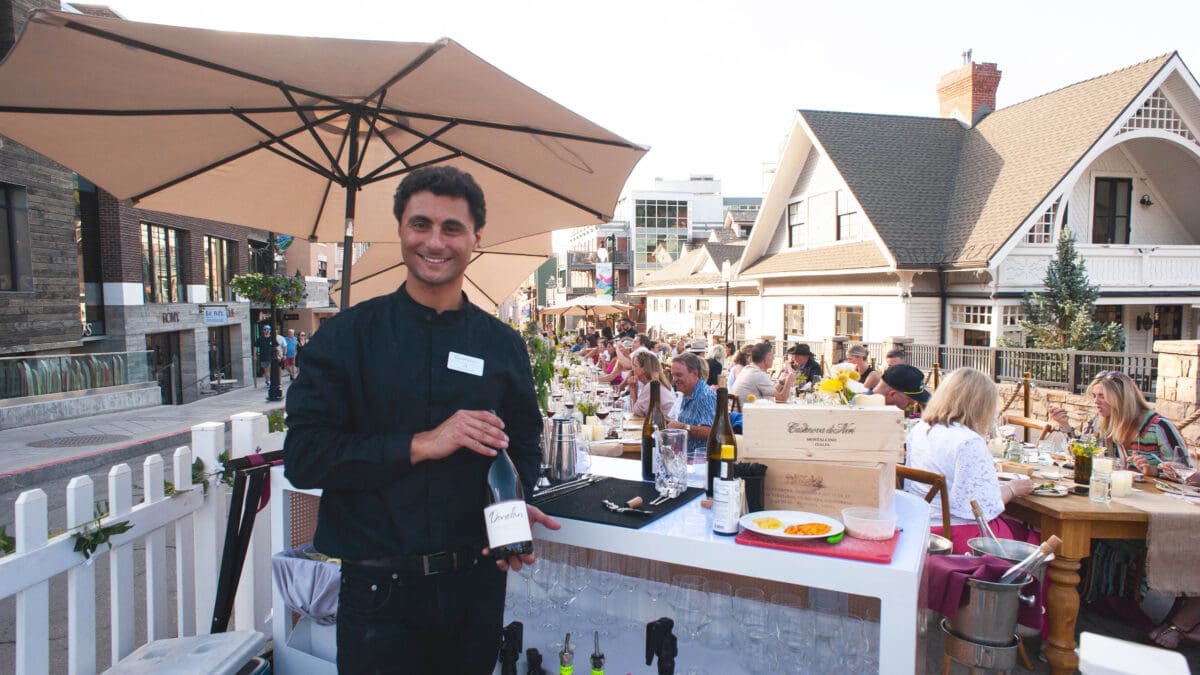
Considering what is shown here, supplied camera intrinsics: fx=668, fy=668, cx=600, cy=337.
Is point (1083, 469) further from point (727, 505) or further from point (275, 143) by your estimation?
point (275, 143)

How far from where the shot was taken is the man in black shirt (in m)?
1.79

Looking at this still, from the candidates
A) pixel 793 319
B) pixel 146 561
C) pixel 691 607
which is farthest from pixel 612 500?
pixel 793 319

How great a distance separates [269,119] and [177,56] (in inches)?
41.3

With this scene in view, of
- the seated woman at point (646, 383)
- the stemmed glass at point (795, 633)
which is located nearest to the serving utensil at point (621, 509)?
the stemmed glass at point (795, 633)

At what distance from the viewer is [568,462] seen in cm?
285

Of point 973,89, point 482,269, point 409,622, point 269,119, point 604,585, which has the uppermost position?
point 973,89

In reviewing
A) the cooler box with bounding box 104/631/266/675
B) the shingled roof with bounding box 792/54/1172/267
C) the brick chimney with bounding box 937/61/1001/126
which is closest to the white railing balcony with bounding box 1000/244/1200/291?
the shingled roof with bounding box 792/54/1172/267

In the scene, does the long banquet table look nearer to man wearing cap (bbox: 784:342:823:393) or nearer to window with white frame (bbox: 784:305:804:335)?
man wearing cap (bbox: 784:342:823:393)

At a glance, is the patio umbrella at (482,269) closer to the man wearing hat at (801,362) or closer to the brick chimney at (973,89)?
the man wearing hat at (801,362)

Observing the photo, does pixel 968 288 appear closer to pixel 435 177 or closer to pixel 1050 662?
pixel 1050 662

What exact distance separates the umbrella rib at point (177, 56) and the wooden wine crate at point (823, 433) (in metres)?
2.32

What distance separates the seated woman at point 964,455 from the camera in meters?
3.82

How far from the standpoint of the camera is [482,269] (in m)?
7.14

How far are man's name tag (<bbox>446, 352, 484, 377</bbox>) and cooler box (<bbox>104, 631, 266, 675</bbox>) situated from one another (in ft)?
4.99
